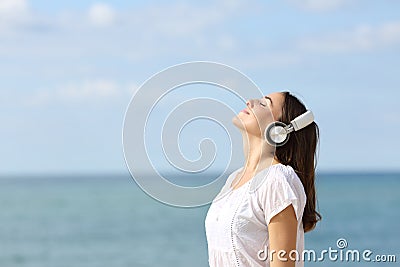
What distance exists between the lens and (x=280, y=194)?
2.49 m

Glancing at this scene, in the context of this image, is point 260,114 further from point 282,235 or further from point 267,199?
point 282,235

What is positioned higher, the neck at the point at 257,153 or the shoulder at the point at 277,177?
the neck at the point at 257,153

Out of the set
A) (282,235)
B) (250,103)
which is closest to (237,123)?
(250,103)

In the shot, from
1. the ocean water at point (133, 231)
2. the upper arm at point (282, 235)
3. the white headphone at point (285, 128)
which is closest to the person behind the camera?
the upper arm at point (282, 235)

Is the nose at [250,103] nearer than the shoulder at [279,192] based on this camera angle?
No

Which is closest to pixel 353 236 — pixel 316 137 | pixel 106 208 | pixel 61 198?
pixel 106 208

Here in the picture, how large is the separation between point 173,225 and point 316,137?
1838cm

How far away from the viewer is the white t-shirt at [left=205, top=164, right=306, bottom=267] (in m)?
2.49

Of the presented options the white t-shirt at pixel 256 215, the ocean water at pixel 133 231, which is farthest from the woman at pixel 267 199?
the ocean water at pixel 133 231

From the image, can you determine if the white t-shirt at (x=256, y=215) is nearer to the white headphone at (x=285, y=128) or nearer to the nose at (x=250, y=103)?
the white headphone at (x=285, y=128)

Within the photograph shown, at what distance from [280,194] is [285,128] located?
0.67 feet

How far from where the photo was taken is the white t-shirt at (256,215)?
249cm

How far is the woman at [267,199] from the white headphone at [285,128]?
24mm

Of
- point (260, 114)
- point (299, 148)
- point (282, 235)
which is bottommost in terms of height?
point (282, 235)
